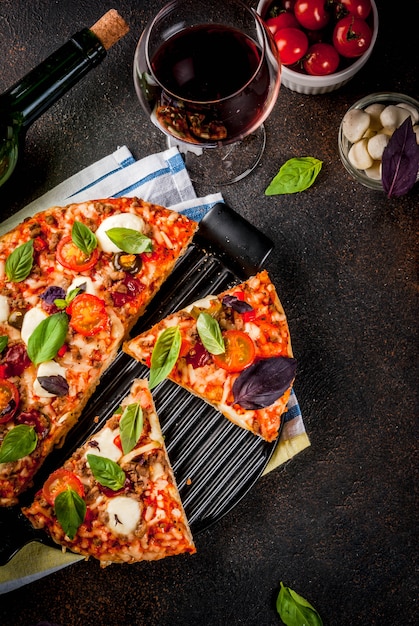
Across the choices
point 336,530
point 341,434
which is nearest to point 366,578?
point 336,530

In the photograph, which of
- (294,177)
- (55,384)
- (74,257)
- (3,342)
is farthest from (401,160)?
(3,342)

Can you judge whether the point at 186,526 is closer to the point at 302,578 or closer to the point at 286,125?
the point at 302,578

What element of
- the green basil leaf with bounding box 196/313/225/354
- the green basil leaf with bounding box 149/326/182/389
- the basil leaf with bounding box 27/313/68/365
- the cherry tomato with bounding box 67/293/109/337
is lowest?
the green basil leaf with bounding box 196/313/225/354

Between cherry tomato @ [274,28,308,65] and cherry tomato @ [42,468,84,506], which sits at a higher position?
cherry tomato @ [274,28,308,65]

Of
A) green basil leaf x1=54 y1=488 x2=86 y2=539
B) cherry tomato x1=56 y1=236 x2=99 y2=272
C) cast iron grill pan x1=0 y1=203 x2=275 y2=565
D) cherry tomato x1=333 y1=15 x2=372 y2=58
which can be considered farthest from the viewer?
cast iron grill pan x1=0 y1=203 x2=275 y2=565

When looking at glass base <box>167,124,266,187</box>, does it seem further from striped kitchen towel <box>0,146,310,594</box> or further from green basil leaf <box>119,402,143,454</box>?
green basil leaf <box>119,402,143,454</box>

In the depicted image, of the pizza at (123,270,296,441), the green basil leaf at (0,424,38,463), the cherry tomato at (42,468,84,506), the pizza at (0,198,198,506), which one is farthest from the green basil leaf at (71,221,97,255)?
the cherry tomato at (42,468,84,506)
